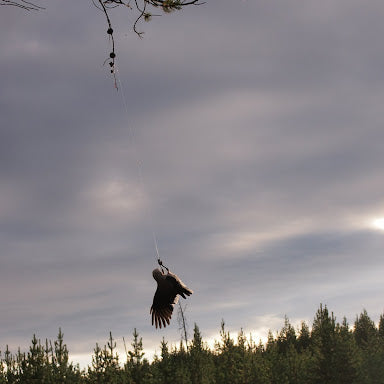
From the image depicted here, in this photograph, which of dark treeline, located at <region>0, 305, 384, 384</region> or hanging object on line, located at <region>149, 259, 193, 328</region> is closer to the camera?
hanging object on line, located at <region>149, 259, 193, 328</region>

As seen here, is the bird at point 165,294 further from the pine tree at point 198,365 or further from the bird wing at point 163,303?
the pine tree at point 198,365

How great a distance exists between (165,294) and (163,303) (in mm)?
289

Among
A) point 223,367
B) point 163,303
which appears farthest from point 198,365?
point 163,303

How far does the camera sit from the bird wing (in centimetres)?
630

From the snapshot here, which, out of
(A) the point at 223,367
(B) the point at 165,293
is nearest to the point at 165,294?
(B) the point at 165,293

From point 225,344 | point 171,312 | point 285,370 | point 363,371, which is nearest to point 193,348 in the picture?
point 225,344

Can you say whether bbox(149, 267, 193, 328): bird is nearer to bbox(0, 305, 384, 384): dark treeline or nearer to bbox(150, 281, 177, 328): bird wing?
bbox(150, 281, 177, 328): bird wing

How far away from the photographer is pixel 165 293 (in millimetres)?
6379

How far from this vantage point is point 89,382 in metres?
33.6

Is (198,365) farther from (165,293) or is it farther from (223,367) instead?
(165,293)

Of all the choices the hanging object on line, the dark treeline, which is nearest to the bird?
the hanging object on line

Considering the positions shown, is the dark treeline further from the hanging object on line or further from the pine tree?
the hanging object on line

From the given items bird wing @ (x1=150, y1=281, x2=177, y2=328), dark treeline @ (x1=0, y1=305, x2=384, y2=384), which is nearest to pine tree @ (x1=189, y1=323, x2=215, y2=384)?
dark treeline @ (x1=0, y1=305, x2=384, y2=384)

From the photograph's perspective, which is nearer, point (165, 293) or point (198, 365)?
point (165, 293)
